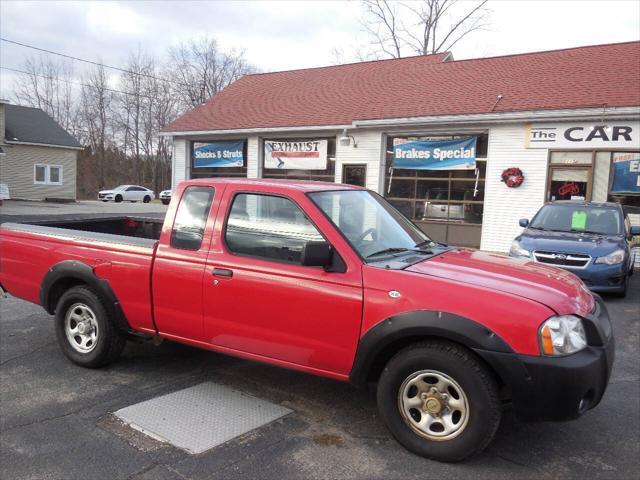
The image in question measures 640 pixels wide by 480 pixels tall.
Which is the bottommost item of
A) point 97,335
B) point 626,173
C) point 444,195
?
point 97,335

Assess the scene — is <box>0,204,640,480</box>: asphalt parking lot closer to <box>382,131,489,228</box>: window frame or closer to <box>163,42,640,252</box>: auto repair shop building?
<box>163,42,640,252</box>: auto repair shop building

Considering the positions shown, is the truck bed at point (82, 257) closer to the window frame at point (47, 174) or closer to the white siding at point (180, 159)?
the white siding at point (180, 159)

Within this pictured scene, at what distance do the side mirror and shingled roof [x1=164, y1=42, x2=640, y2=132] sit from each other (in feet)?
37.2

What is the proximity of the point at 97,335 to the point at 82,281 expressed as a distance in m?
0.51

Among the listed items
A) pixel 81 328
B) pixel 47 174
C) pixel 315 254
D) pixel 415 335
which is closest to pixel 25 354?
pixel 81 328

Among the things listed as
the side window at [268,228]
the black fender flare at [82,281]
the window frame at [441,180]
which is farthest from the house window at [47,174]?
the side window at [268,228]

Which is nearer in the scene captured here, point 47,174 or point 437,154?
point 437,154

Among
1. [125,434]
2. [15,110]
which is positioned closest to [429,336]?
[125,434]

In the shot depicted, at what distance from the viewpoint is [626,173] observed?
1236 centimetres

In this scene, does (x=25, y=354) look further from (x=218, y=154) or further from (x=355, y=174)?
(x=218, y=154)

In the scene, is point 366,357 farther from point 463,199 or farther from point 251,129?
point 251,129

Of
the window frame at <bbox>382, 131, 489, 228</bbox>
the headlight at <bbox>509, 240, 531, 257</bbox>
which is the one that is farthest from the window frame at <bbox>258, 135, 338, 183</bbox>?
the headlight at <bbox>509, 240, 531, 257</bbox>

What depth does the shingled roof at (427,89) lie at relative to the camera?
44.5 feet

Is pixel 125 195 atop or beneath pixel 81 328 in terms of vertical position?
atop
